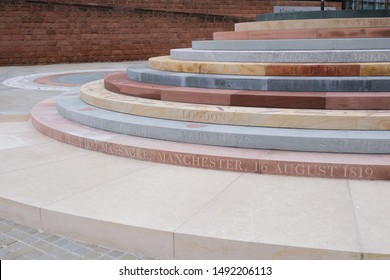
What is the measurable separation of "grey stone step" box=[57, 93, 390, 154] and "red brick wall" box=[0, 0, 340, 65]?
15188 millimetres

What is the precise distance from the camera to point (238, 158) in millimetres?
4469

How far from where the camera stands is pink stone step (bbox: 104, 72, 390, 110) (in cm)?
511

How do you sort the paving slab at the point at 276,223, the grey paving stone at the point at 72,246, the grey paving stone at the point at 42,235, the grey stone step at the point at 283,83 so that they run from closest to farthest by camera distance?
the paving slab at the point at 276,223 < the grey paving stone at the point at 72,246 < the grey paving stone at the point at 42,235 < the grey stone step at the point at 283,83

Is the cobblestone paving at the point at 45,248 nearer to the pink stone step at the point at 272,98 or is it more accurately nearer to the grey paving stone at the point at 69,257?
the grey paving stone at the point at 69,257

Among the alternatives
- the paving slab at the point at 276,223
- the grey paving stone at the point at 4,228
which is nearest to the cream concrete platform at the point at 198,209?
the paving slab at the point at 276,223

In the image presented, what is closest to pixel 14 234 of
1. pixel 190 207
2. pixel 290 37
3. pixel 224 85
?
pixel 190 207

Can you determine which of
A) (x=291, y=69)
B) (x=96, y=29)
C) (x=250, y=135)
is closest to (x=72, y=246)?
(x=250, y=135)

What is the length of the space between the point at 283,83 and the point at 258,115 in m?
0.83

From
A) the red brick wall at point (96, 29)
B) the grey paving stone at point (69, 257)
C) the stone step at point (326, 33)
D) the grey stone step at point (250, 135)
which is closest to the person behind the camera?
the grey paving stone at point (69, 257)

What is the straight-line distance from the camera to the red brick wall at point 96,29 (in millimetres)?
19234

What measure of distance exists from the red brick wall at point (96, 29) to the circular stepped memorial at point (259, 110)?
520 inches

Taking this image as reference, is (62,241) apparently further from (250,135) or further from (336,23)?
(336,23)

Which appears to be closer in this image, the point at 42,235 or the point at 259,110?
the point at 42,235

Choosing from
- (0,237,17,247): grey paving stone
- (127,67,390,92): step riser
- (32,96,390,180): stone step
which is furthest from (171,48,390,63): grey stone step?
(0,237,17,247): grey paving stone
